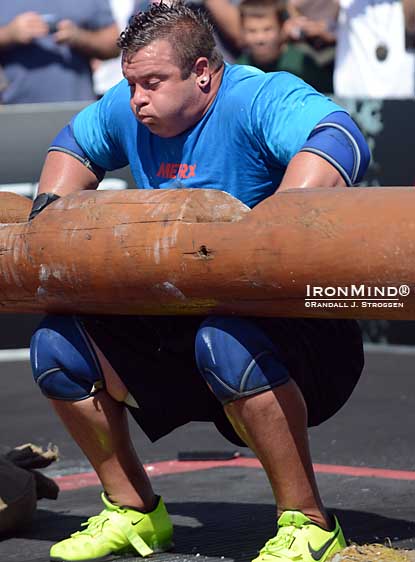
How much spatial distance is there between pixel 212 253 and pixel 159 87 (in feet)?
1.81

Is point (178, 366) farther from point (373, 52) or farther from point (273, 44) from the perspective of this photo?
point (273, 44)

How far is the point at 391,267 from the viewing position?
304 centimetres

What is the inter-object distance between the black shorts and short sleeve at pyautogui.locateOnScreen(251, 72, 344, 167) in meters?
0.43

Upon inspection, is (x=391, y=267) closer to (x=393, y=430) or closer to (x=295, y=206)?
(x=295, y=206)

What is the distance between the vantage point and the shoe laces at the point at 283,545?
3314 millimetres

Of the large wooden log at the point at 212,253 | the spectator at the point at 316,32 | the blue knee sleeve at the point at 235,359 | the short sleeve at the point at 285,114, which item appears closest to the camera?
the large wooden log at the point at 212,253

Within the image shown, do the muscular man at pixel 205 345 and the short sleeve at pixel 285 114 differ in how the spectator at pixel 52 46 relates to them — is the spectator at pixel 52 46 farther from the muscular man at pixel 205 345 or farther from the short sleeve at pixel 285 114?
the short sleeve at pixel 285 114

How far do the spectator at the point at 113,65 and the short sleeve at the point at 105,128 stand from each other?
4.54 m

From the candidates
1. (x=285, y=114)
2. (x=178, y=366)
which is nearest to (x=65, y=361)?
(x=178, y=366)

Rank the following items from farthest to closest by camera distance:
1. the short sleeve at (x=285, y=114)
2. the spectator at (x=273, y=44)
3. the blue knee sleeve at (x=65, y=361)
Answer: the spectator at (x=273, y=44), the blue knee sleeve at (x=65, y=361), the short sleeve at (x=285, y=114)

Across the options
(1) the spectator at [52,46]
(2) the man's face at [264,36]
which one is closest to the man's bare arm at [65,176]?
(1) the spectator at [52,46]

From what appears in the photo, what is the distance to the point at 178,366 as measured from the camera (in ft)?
11.9

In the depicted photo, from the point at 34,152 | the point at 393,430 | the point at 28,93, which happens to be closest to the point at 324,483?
the point at 393,430

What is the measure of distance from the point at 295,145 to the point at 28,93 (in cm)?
530
